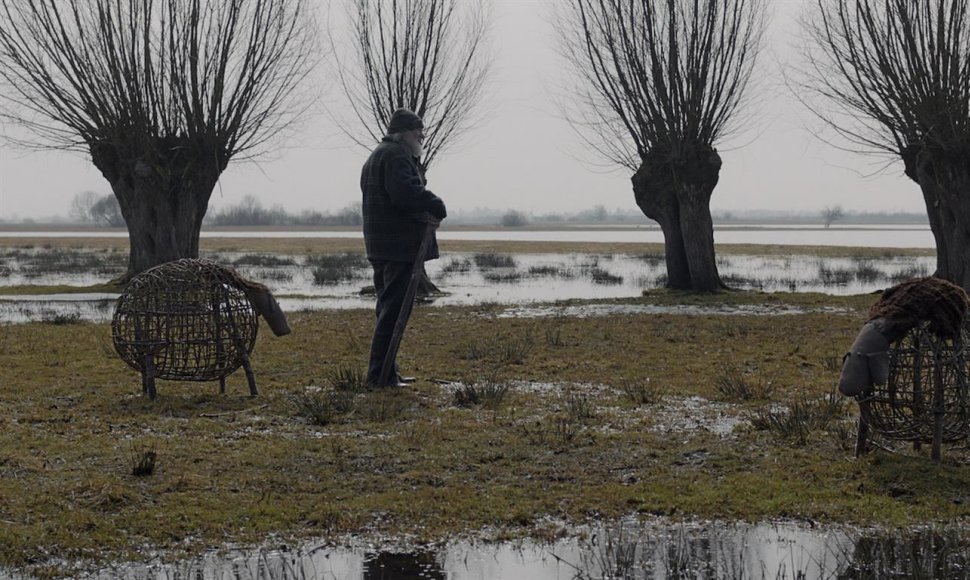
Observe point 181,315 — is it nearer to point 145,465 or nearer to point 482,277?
point 145,465

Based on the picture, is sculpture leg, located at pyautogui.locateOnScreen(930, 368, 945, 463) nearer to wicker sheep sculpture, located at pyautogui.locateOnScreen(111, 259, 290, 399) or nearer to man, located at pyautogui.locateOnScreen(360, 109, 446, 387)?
man, located at pyautogui.locateOnScreen(360, 109, 446, 387)

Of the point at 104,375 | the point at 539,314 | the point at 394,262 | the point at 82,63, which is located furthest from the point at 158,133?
the point at 394,262

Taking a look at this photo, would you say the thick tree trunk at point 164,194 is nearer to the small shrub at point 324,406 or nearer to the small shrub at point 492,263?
the small shrub at point 492,263

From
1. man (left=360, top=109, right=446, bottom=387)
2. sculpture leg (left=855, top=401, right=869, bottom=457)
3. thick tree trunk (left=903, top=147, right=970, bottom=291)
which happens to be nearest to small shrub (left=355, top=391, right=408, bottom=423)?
man (left=360, top=109, right=446, bottom=387)

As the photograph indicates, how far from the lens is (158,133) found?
29.3m

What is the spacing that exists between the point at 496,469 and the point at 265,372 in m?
5.58

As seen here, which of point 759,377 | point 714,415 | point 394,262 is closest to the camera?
point 714,415

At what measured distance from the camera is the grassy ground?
21.0ft

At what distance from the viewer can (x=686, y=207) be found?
2712 centimetres

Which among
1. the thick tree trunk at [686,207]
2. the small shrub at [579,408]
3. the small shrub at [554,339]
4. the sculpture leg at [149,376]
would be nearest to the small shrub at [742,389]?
the small shrub at [579,408]

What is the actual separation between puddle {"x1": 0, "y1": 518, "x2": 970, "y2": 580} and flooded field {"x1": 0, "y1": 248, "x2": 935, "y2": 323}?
14.3 m

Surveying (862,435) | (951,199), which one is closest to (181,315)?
(862,435)

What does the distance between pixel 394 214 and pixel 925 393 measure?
17.2 feet

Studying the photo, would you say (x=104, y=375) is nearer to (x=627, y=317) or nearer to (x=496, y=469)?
(x=496, y=469)
